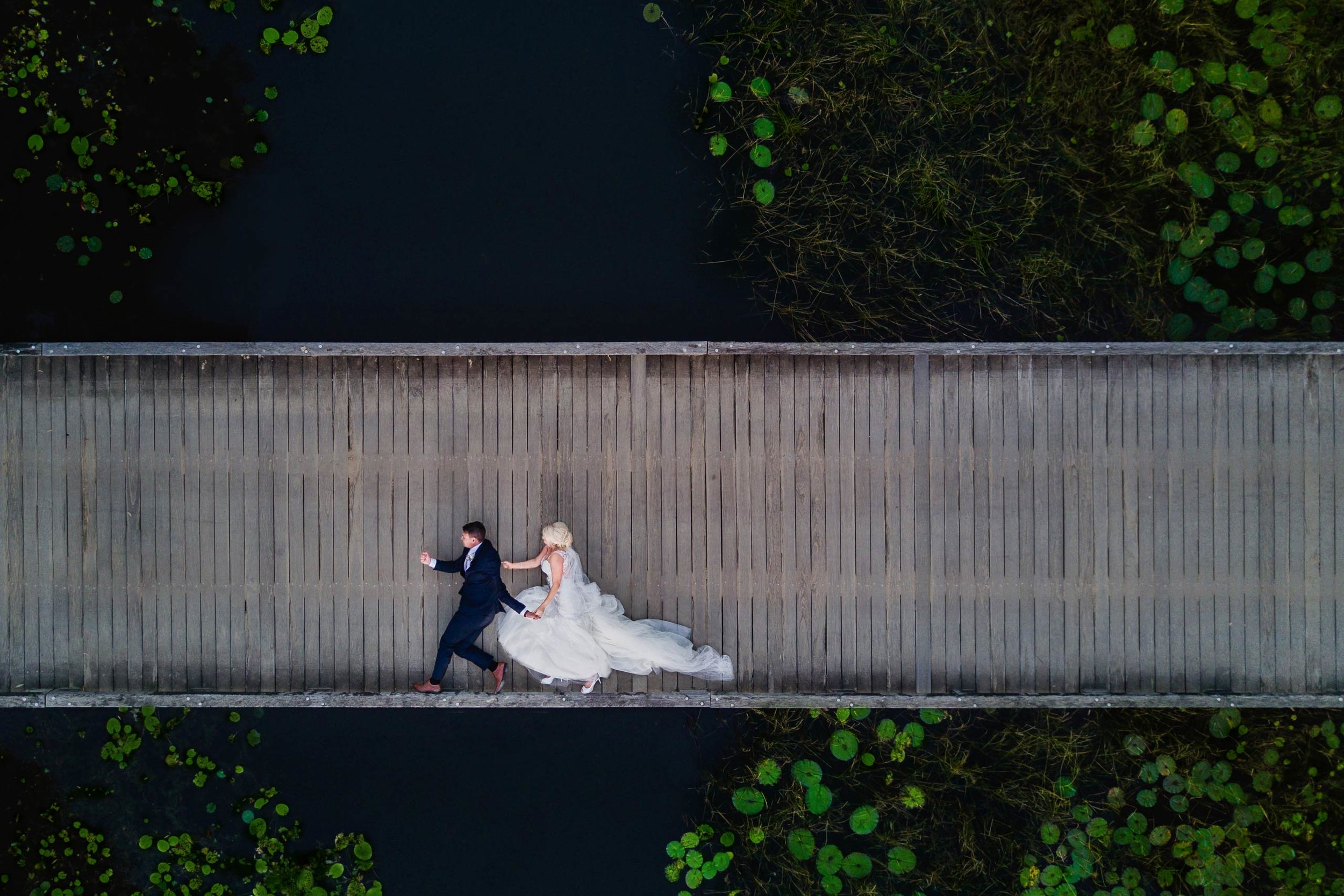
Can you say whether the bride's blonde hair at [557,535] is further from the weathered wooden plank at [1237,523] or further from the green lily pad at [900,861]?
the weathered wooden plank at [1237,523]

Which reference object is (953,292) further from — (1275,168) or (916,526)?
(1275,168)

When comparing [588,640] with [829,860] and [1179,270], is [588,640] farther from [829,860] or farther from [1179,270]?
[1179,270]

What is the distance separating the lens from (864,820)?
853cm

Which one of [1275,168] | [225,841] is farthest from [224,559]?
[1275,168]

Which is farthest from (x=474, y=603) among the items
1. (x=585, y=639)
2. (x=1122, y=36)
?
(x=1122, y=36)

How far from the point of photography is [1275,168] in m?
8.77

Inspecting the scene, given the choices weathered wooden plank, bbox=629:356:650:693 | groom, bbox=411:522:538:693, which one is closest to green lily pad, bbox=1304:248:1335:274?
weathered wooden plank, bbox=629:356:650:693

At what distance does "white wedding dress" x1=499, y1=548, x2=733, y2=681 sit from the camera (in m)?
7.31

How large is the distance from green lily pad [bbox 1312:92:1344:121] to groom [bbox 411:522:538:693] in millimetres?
10690

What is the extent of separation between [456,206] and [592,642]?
5.44 meters

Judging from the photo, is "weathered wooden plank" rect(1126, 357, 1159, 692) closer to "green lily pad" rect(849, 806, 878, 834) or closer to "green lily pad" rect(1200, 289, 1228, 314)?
"green lily pad" rect(1200, 289, 1228, 314)

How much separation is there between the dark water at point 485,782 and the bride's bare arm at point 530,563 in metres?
2.51

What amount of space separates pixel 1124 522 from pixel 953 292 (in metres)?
3.19

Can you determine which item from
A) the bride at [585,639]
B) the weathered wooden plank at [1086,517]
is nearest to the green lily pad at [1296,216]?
the weathered wooden plank at [1086,517]
